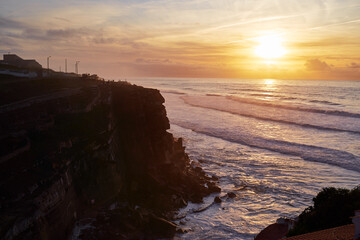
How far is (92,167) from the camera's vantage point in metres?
24.2

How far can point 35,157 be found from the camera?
65.2ft

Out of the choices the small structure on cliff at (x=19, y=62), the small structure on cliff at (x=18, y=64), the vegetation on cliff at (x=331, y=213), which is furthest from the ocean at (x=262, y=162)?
the small structure on cliff at (x=19, y=62)

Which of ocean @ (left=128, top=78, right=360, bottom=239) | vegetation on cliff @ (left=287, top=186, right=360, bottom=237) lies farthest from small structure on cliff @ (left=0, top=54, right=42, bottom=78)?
vegetation on cliff @ (left=287, top=186, right=360, bottom=237)

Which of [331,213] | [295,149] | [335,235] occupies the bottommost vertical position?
[295,149]

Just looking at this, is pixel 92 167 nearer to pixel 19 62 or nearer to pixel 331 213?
pixel 331 213

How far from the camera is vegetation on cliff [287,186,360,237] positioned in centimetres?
1790

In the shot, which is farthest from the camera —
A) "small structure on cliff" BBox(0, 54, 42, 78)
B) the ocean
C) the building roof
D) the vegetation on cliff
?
"small structure on cliff" BBox(0, 54, 42, 78)

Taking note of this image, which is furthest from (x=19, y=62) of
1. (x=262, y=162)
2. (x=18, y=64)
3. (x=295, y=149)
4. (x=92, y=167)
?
(x=295, y=149)

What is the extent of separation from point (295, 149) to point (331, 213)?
1106 inches

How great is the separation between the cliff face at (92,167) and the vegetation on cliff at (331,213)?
9045 mm

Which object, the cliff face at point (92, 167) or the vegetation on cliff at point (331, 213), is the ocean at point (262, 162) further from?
the vegetation on cliff at point (331, 213)

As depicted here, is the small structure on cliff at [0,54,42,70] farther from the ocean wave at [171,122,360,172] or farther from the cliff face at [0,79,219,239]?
the ocean wave at [171,122,360,172]

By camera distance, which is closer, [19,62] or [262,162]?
[262,162]

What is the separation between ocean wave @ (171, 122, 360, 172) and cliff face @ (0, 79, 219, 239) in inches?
643
